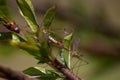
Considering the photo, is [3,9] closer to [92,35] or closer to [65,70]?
[65,70]

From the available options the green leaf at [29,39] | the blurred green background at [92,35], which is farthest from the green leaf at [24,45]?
the blurred green background at [92,35]

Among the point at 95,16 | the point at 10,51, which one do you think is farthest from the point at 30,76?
the point at 95,16

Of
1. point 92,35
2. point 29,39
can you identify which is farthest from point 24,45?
point 92,35

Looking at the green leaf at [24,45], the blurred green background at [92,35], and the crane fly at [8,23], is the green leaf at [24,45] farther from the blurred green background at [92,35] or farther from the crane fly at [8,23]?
the blurred green background at [92,35]

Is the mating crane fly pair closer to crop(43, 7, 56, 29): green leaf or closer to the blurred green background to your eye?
crop(43, 7, 56, 29): green leaf

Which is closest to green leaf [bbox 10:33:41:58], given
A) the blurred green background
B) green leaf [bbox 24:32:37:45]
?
green leaf [bbox 24:32:37:45]

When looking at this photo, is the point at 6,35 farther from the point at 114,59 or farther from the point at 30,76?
the point at 114,59
